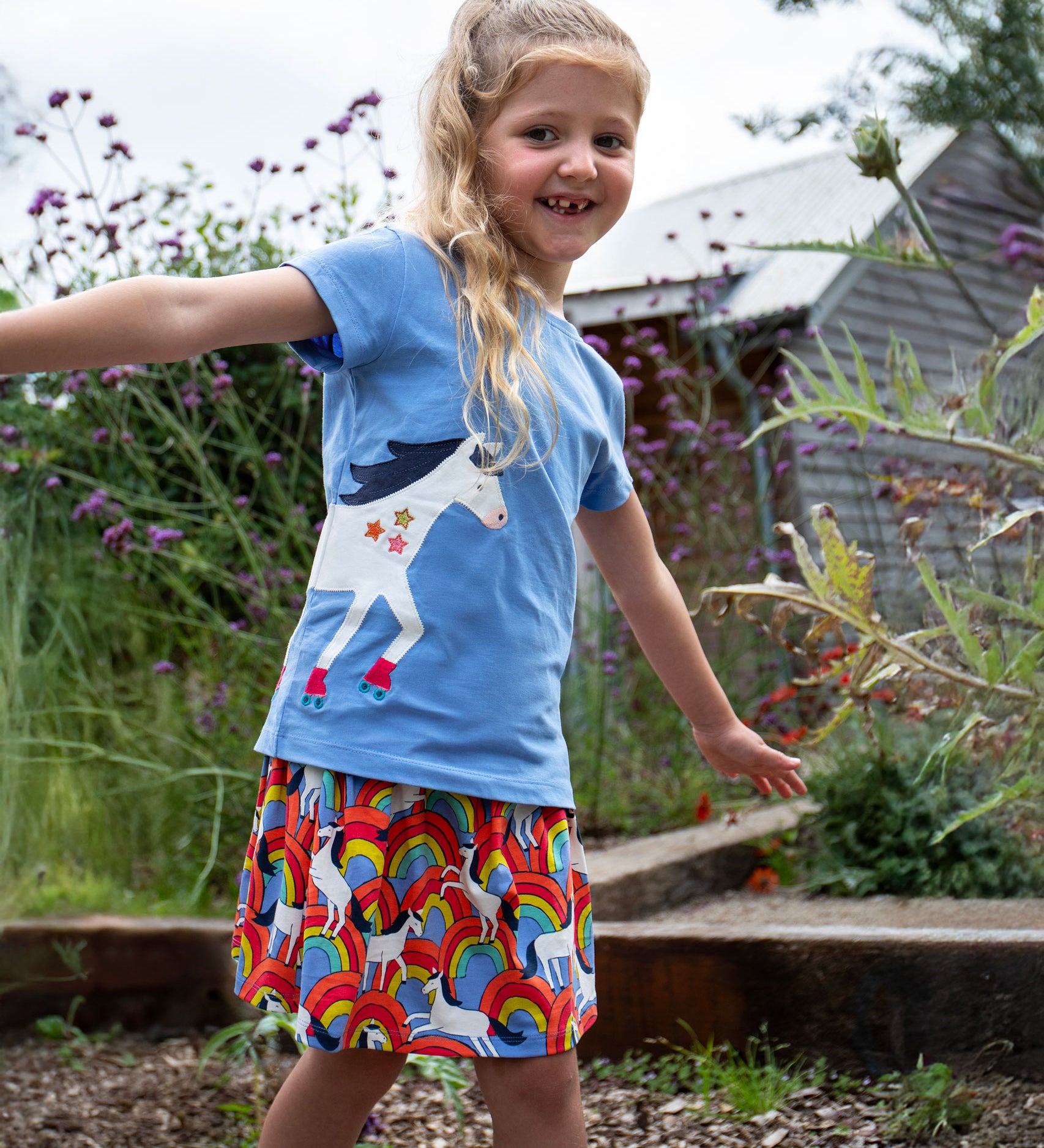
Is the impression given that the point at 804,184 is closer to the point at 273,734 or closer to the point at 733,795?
the point at 733,795

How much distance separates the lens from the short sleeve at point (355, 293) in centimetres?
122

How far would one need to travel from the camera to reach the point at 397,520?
1.26 meters

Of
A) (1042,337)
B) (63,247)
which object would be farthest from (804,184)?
(63,247)

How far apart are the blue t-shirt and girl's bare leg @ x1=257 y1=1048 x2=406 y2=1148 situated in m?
0.33

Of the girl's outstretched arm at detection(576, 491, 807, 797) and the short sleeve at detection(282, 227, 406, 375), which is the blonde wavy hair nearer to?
the short sleeve at detection(282, 227, 406, 375)

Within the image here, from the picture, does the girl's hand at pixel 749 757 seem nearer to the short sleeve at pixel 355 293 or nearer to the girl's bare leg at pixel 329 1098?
the girl's bare leg at pixel 329 1098

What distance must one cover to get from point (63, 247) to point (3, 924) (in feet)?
5.11

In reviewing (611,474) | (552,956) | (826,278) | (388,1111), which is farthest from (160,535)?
(826,278)

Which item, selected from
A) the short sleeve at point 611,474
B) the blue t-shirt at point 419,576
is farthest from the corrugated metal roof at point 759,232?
→ the blue t-shirt at point 419,576

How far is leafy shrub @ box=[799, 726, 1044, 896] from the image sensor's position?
247 cm

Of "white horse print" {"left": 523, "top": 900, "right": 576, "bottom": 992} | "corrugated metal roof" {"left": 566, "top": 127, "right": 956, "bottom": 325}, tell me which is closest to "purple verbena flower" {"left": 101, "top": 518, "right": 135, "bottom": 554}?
"white horse print" {"left": 523, "top": 900, "right": 576, "bottom": 992}

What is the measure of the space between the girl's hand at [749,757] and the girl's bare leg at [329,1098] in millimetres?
606

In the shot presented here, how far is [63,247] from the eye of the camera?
2787mm

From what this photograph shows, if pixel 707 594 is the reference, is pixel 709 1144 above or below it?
below
